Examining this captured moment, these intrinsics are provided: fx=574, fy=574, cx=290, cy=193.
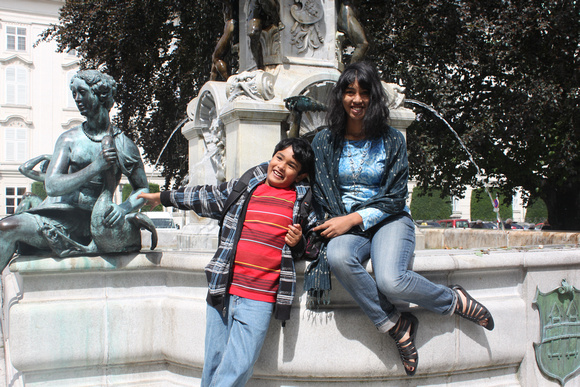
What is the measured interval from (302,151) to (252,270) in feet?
2.22

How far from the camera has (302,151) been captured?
301cm

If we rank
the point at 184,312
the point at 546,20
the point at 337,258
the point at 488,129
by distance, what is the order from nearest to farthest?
the point at 337,258, the point at 184,312, the point at 546,20, the point at 488,129

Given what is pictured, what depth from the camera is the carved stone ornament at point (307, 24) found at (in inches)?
267

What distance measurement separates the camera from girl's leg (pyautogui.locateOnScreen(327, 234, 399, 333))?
9.34 feet

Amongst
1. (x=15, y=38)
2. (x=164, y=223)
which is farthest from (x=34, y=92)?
(x=164, y=223)

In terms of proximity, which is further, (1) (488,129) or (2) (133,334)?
(1) (488,129)

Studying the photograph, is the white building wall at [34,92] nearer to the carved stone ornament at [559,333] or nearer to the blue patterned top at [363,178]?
the blue patterned top at [363,178]

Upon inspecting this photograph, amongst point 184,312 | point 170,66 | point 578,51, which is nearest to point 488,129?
point 578,51

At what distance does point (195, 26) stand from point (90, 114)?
1189 centimetres

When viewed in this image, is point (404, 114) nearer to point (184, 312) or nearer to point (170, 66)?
point (184, 312)

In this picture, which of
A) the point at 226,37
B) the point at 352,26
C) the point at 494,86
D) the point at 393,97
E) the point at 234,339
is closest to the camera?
the point at 234,339

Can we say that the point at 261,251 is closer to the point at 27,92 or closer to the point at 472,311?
the point at 472,311

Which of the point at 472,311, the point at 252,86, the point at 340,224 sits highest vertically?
the point at 252,86

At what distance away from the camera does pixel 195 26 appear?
47.8 ft
